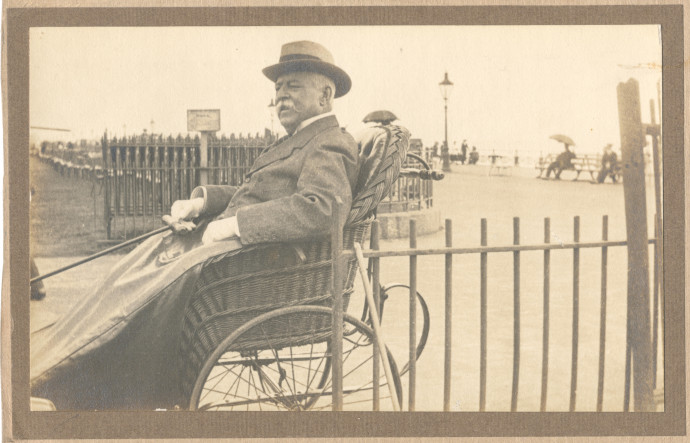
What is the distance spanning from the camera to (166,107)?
282 centimetres

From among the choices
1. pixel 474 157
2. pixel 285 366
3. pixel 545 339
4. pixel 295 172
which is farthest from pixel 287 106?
pixel 545 339

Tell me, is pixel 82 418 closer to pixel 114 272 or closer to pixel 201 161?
pixel 114 272

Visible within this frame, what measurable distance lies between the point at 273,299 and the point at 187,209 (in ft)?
2.04

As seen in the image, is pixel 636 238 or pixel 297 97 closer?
pixel 297 97

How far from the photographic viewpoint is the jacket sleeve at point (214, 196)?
112 inches

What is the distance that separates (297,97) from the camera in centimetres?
273

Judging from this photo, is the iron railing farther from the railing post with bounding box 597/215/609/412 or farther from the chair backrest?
the chair backrest

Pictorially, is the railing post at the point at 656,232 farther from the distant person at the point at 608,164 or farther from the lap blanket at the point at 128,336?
the lap blanket at the point at 128,336

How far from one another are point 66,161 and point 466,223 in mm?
1878

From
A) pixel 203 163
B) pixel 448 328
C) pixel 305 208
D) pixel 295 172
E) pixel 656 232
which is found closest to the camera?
pixel 305 208

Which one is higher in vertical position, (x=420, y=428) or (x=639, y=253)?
(x=639, y=253)

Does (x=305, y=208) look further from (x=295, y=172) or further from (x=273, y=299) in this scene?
(x=273, y=299)

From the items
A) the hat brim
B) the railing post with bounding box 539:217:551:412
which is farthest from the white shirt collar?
the railing post with bounding box 539:217:551:412

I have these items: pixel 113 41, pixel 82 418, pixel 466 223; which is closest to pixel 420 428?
pixel 466 223
